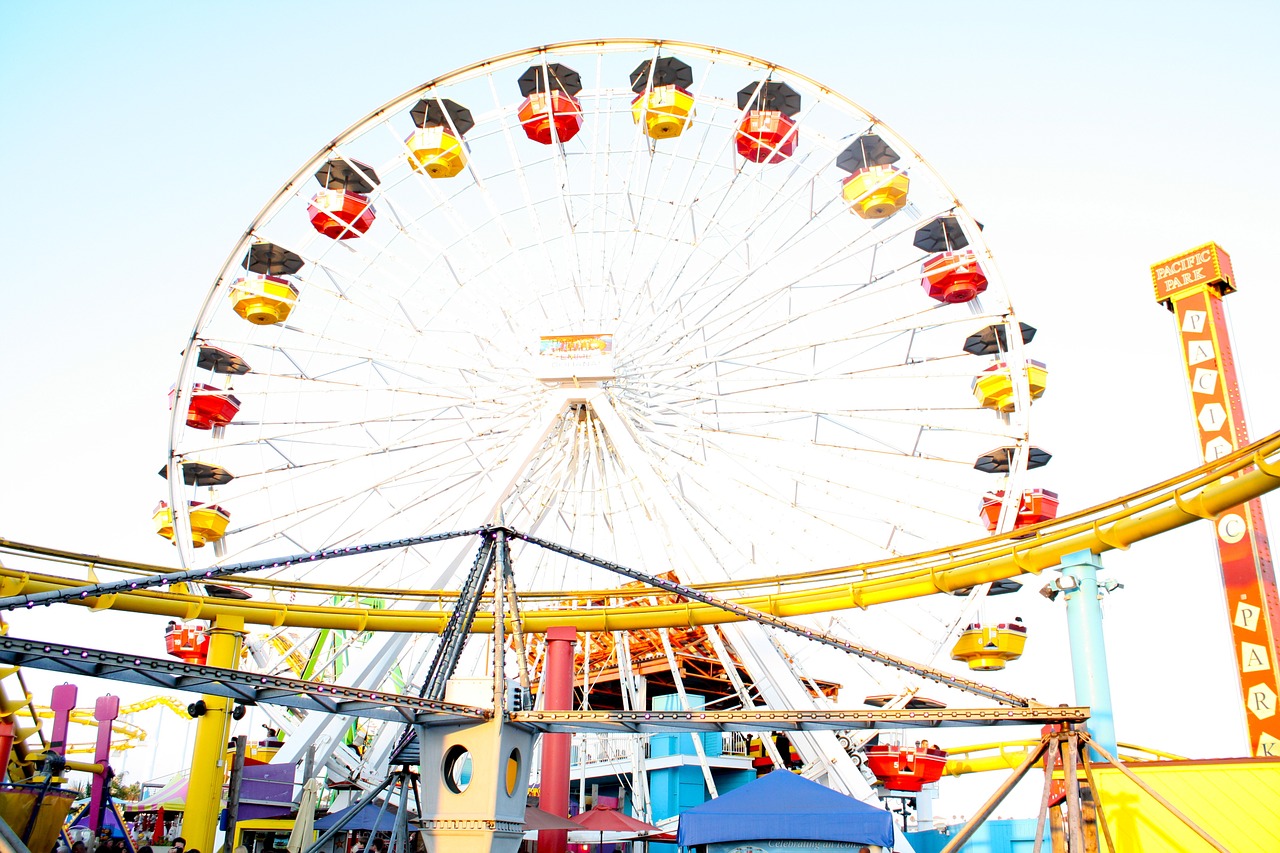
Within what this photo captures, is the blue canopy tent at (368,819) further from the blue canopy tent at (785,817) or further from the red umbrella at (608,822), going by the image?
the blue canopy tent at (785,817)

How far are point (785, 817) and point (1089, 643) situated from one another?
143 inches

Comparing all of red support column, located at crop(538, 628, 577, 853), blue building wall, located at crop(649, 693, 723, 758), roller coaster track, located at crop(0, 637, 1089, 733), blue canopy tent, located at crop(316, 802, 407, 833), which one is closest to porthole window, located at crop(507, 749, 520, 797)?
roller coaster track, located at crop(0, 637, 1089, 733)

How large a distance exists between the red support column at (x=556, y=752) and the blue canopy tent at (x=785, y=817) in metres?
3.16

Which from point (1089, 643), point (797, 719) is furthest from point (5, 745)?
point (1089, 643)

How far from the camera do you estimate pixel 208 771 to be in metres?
15.1

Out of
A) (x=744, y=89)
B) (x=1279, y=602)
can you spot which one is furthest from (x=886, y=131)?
(x=1279, y=602)

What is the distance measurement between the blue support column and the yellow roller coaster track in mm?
826

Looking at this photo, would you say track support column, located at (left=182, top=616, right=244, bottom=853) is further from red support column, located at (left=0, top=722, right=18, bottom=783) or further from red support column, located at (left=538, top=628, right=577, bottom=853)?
red support column, located at (left=538, top=628, right=577, bottom=853)

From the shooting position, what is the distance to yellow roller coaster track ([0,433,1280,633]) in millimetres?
11195

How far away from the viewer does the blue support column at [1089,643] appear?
1077cm

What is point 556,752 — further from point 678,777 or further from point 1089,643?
point 678,777

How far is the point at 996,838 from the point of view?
77.8 ft

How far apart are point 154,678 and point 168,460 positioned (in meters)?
11.1

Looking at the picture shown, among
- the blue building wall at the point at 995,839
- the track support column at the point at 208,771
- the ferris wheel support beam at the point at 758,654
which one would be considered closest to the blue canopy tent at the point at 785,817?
the ferris wheel support beam at the point at 758,654
